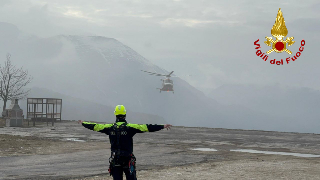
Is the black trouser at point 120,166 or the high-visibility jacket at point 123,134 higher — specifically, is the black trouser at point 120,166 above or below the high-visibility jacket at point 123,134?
below

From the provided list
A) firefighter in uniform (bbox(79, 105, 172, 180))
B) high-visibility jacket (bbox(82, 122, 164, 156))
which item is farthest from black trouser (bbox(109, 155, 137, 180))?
high-visibility jacket (bbox(82, 122, 164, 156))

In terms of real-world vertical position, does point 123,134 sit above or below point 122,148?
above

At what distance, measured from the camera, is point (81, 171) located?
582 inches

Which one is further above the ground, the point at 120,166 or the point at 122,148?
the point at 122,148

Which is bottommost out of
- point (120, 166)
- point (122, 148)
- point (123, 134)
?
point (120, 166)

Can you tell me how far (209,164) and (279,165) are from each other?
268cm

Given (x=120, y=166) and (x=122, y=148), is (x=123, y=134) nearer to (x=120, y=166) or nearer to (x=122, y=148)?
(x=122, y=148)

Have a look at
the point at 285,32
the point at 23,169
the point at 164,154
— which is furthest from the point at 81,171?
the point at 285,32

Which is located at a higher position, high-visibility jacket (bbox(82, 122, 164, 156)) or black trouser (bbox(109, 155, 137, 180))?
high-visibility jacket (bbox(82, 122, 164, 156))

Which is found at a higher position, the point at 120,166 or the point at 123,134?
the point at 123,134

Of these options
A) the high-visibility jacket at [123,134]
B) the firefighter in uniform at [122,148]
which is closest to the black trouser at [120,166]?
the firefighter in uniform at [122,148]

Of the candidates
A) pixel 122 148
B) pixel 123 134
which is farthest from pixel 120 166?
pixel 123 134

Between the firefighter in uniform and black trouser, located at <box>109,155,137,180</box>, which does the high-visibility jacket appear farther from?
black trouser, located at <box>109,155,137,180</box>

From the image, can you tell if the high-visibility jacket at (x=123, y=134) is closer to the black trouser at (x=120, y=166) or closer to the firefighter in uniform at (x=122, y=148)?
the firefighter in uniform at (x=122, y=148)
